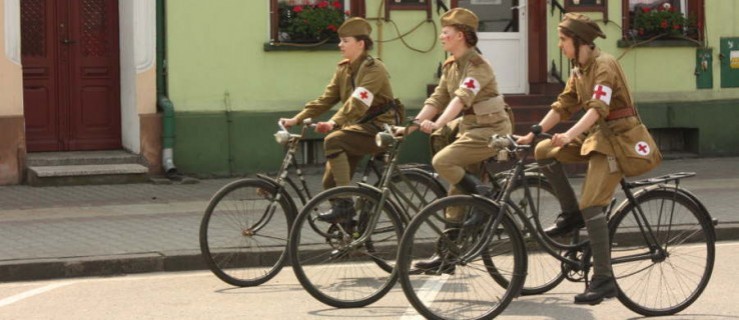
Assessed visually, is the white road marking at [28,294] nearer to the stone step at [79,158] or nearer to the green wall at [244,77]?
the stone step at [79,158]

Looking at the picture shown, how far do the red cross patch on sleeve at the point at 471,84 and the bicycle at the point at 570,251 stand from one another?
0.65 m

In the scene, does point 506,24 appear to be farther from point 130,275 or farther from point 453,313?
point 453,313

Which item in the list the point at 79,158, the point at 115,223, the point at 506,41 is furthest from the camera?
the point at 506,41

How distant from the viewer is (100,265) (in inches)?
406

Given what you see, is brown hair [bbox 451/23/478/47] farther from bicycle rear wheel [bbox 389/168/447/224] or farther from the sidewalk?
the sidewalk

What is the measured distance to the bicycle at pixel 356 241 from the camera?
27.8 feet

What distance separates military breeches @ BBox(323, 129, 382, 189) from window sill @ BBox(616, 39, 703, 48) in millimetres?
8730

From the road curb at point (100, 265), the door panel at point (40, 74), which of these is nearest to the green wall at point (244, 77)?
the door panel at point (40, 74)

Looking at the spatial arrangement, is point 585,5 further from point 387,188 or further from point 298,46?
point 387,188

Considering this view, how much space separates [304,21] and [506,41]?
2635mm

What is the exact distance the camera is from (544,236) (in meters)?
8.21

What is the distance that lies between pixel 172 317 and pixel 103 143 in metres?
8.44

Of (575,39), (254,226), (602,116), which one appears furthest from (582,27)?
(254,226)

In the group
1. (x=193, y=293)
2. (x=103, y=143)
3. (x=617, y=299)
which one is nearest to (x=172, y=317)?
(x=193, y=293)
